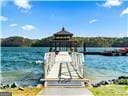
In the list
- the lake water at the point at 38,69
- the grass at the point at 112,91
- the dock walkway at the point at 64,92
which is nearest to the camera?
the dock walkway at the point at 64,92

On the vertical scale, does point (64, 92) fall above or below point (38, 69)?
above

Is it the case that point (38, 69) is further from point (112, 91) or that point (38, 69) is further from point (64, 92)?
point (64, 92)

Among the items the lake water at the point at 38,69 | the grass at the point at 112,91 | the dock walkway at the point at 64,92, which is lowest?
the lake water at the point at 38,69

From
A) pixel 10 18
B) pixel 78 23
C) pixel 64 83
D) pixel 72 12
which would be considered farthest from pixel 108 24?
pixel 64 83

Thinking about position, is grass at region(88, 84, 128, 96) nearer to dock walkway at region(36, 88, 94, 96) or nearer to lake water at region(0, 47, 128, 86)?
dock walkway at region(36, 88, 94, 96)

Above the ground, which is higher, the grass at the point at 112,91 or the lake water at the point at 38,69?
the grass at the point at 112,91

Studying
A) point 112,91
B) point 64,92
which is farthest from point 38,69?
point 64,92

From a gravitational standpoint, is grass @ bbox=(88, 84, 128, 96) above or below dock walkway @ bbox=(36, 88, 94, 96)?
below

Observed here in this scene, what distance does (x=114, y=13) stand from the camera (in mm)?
23062

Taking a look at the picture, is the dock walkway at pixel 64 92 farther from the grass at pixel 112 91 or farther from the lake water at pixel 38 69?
the lake water at pixel 38 69

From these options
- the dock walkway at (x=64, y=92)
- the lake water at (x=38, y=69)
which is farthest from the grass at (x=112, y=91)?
the lake water at (x=38, y=69)

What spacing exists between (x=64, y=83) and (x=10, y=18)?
2242 cm

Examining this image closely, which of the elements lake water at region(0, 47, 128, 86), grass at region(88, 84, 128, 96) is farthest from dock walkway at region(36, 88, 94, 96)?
lake water at region(0, 47, 128, 86)

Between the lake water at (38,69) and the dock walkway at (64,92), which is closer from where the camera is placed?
the dock walkway at (64,92)
